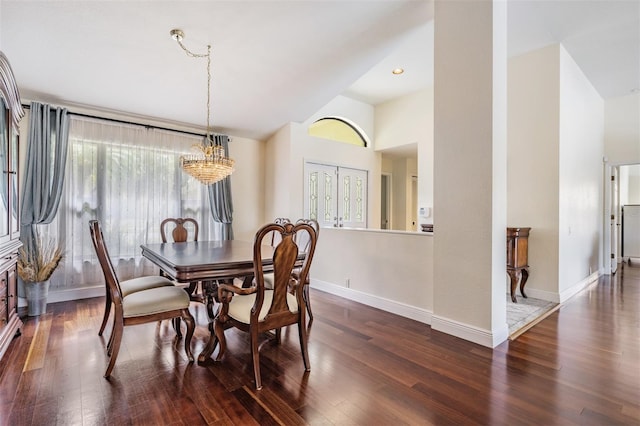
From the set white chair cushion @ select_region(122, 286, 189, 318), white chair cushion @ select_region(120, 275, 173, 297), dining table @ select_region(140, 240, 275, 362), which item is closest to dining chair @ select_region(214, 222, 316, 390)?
dining table @ select_region(140, 240, 275, 362)

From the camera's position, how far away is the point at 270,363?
89.5 inches

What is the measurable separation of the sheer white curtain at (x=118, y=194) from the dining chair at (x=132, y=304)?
2.04 m

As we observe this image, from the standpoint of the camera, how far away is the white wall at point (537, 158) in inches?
149

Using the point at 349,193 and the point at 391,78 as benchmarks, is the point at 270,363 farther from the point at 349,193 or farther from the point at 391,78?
the point at 391,78

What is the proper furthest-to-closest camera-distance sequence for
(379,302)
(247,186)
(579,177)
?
(247,186)
(579,177)
(379,302)

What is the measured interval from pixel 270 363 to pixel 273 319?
40cm

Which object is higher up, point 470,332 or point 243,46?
point 243,46

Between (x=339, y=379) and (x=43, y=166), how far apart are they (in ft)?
13.2

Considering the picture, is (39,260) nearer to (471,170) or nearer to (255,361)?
(255,361)

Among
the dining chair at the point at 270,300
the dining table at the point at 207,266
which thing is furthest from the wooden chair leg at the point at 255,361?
the dining table at the point at 207,266

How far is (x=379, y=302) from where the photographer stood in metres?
3.55

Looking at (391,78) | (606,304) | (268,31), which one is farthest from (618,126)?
(268,31)

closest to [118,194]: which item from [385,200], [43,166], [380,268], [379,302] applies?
[43,166]

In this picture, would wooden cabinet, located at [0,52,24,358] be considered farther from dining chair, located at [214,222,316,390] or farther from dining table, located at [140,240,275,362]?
dining chair, located at [214,222,316,390]
